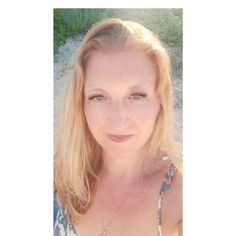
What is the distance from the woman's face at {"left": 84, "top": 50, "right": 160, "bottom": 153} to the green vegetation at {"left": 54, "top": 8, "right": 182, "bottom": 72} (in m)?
0.10

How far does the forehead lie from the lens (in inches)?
73.5

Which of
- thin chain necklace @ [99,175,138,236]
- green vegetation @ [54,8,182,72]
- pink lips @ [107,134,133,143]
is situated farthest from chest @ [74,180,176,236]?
green vegetation @ [54,8,182,72]

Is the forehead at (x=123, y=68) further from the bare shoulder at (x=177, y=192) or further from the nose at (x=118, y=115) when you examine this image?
the bare shoulder at (x=177, y=192)

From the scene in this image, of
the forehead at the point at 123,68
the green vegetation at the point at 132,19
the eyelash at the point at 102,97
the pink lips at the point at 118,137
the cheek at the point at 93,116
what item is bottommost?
the pink lips at the point at 118,137

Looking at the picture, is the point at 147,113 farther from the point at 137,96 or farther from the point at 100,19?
the point at 100,19

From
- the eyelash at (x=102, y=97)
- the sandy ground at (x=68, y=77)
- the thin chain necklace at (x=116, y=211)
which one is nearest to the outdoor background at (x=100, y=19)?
the sandy ground at (x=68, y=77)

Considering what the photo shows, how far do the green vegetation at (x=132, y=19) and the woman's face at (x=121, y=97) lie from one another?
100 millimetres

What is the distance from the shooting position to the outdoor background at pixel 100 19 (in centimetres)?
189

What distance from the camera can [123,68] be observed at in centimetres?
187

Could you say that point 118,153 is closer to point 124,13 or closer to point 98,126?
point 98,126

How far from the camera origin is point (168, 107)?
191 cm

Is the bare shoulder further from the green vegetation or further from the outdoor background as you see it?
the green vegetation
